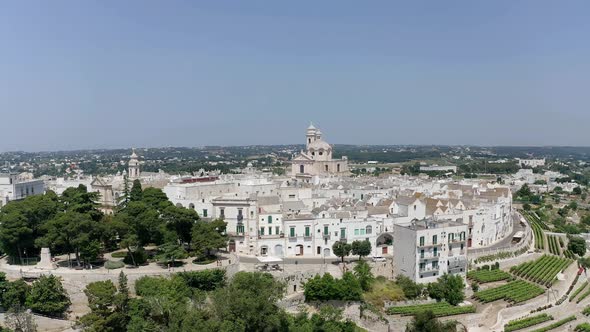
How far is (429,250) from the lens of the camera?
150 ft

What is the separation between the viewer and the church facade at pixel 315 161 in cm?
8656

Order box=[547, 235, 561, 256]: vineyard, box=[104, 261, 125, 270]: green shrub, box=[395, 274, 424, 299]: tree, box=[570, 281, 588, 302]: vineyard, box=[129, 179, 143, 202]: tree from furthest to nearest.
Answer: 1. box=[547, 235, 561, 256]: vineyard
2. box=[129, 179, 143, 202]: tree
3. box=[570, 281, 588, 302]: vineyard
4. box=[395, 274, 424, 299]: tree
5. box=[104, 261, 125, 270]: green shrub

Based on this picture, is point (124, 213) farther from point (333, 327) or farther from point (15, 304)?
point (333, 327)

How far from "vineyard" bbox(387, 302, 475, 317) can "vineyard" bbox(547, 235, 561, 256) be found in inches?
1057

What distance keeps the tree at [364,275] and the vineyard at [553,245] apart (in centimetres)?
3130

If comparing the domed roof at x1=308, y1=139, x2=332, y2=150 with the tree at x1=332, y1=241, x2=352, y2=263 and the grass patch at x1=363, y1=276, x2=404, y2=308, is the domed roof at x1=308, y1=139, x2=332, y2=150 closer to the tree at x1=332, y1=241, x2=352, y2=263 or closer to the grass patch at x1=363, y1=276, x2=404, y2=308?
the tree at x1=332, y1=241, x2=352, y2=263

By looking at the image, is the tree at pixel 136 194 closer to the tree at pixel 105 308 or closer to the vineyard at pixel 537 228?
the tree at pixel 105 308

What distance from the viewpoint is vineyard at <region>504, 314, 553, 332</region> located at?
41.0 meters

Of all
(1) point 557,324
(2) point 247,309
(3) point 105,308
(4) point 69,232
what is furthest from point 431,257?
(4) point 69,232

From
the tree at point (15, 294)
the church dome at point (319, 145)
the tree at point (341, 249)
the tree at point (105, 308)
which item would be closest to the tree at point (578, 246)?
the tree at point (341, 249)

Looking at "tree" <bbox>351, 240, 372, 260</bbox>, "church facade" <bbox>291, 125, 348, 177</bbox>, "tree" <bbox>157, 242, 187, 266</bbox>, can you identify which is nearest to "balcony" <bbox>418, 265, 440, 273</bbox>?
"tree" <bbox>351, 240, 372, 260</bbox>

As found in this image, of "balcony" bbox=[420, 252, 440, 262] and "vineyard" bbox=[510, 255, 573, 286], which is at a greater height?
"balcony" bbox=[420, 252, 440, 262]

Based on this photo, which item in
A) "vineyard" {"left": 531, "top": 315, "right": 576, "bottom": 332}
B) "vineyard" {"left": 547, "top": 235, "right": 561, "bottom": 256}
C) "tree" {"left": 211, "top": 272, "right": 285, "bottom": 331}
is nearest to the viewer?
"tree" {"left": 211, "top": 272, "right": 285, "bottom": 331}

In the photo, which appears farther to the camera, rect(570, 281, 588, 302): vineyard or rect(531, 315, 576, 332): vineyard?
rect(570, 281, 588, 302): vineyard
